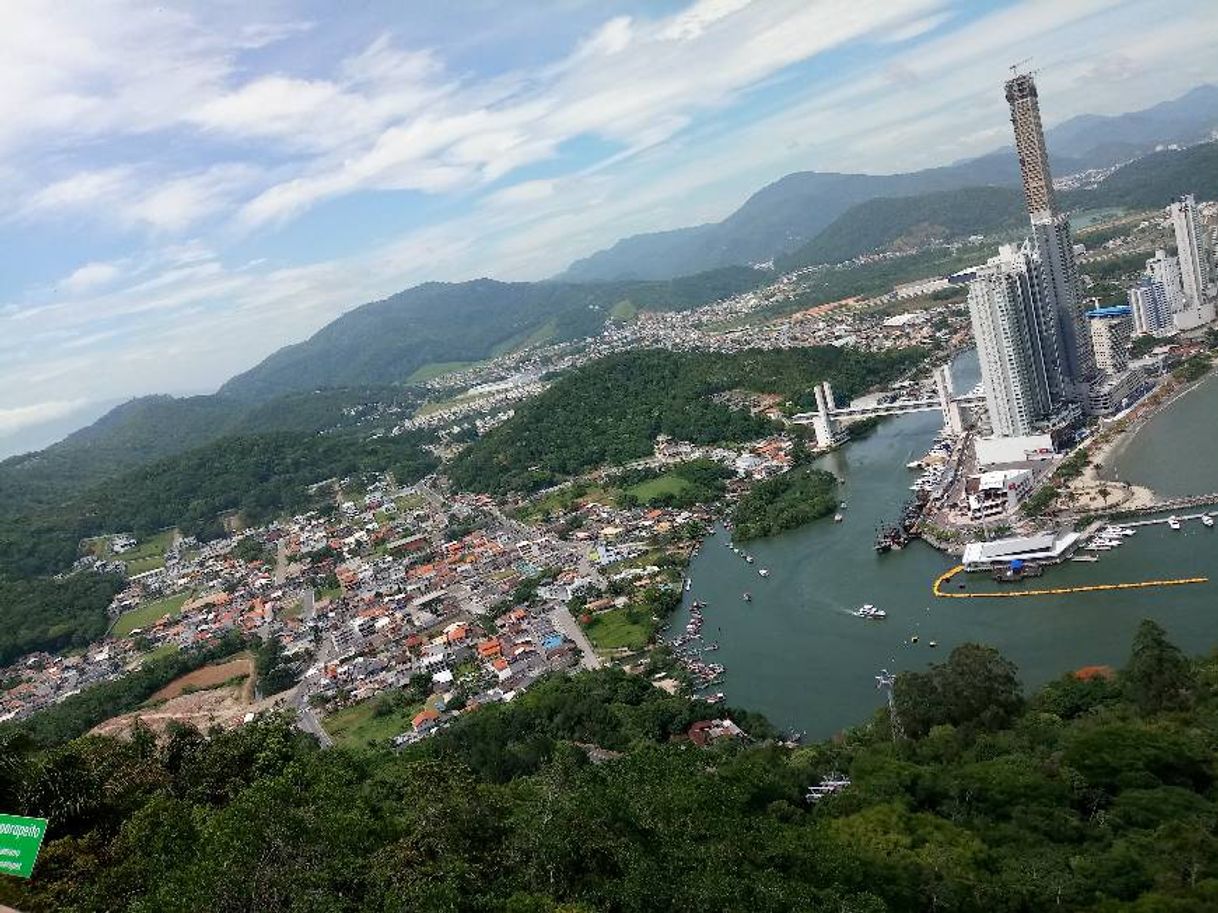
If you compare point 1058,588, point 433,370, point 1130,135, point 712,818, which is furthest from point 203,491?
point 1130,135

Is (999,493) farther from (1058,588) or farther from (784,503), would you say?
(784,503)

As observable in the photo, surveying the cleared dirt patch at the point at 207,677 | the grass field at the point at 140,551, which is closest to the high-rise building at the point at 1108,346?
the cleared dirt patch at the point at 207,677

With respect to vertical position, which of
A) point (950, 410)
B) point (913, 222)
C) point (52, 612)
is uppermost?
point (913, 222)

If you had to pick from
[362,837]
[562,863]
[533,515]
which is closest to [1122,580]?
[562,863]

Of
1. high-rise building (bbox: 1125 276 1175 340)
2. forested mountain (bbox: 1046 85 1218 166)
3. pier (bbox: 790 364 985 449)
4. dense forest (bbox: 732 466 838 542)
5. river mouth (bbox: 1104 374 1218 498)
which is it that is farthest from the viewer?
forested mountain (bbox: 1046 85 1218 166)

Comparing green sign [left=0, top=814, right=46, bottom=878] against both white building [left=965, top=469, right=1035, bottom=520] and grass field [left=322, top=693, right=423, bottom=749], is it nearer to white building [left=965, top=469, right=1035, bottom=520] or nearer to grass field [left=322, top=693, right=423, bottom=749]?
grass field [left=322, top=693, right=423, bottom=749]

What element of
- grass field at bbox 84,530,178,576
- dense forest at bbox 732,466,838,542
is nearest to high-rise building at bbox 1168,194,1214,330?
dense forest at bbox 732,466,838,542

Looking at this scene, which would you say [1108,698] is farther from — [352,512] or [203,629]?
[352,512]
